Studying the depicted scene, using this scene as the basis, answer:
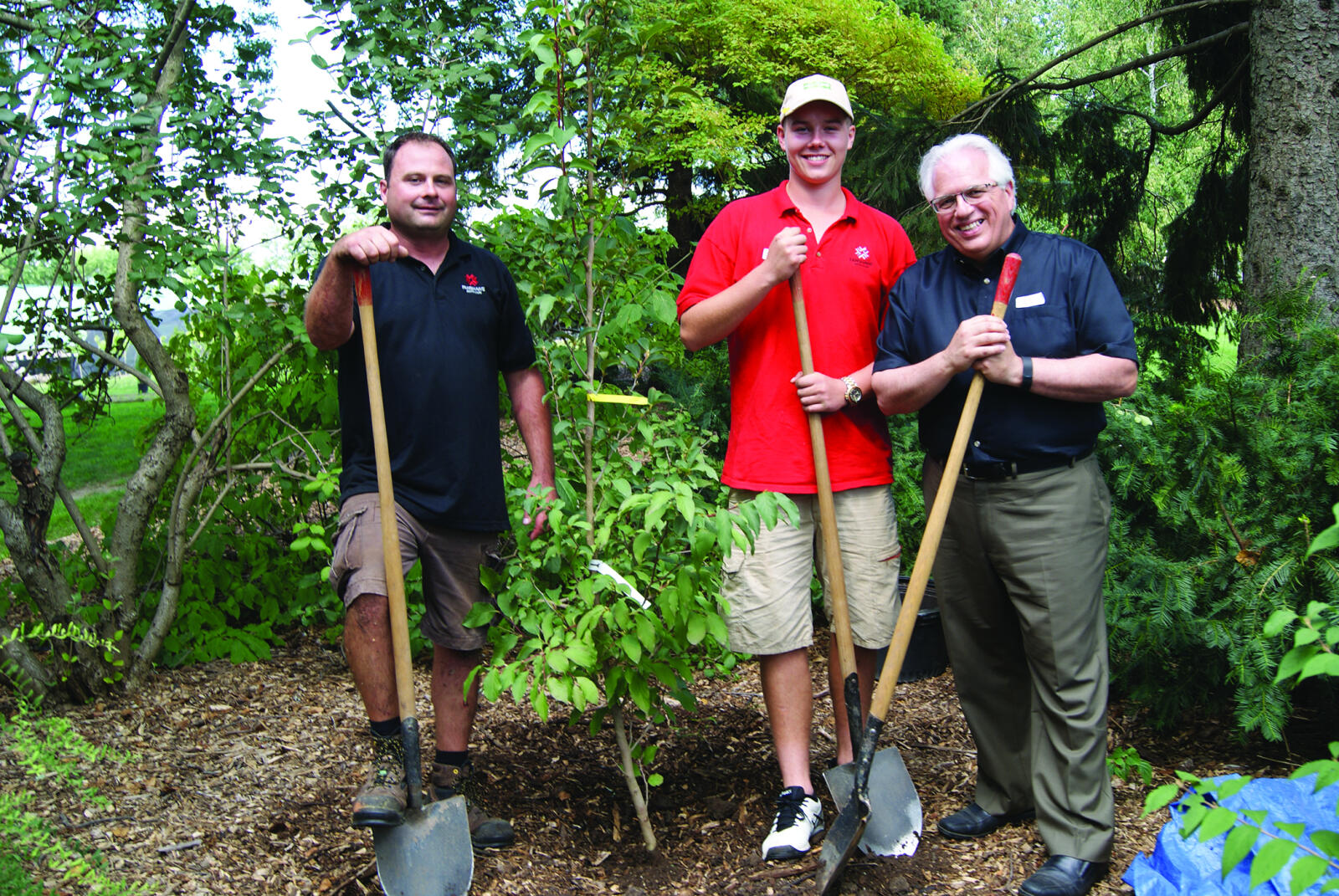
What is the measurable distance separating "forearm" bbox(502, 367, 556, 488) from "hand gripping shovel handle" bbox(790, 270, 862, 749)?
32.6 inches

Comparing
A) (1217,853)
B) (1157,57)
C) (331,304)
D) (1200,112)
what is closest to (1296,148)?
(1157,57)

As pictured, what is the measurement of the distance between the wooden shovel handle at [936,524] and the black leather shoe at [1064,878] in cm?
58

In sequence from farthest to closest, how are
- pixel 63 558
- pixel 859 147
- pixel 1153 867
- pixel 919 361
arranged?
pixel 859 147 → pixel 63 558 → pixel 919 361 → pixel 1153 867

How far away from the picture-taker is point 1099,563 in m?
2.70

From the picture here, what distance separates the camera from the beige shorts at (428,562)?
2764 millimetres

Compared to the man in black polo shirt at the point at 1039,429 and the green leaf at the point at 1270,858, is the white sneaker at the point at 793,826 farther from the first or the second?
the green leaf at the point at 1270,858

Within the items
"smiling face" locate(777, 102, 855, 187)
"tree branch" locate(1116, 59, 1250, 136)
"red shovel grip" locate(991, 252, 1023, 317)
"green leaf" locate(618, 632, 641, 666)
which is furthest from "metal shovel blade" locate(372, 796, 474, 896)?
"tree branch" locate(1116, 59, 1250, 136)

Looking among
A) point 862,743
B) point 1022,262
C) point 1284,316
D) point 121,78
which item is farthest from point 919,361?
point 121,78

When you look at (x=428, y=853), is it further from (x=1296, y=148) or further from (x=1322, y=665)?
(x=1296, y=148)

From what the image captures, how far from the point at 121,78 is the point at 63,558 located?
2.39 meters

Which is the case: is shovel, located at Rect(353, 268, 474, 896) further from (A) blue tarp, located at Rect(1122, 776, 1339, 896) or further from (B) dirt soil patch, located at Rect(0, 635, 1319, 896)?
(A) blue tarp, located at Rect(1122, 776, 1339, 896)

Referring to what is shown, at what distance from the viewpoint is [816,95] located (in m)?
2.81

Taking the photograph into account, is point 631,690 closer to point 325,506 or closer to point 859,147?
point 325,506

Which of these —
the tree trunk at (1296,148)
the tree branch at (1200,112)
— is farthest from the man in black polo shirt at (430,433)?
the tree branch at (1200,112)
